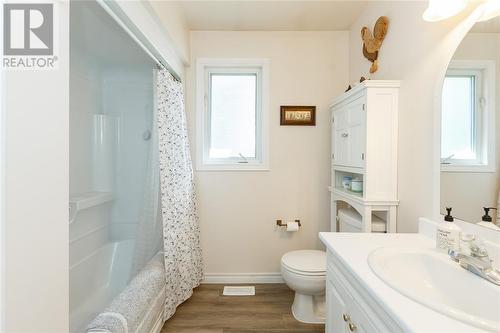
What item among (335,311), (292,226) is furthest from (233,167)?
(335,311)

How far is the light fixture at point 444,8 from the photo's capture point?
1.03 m

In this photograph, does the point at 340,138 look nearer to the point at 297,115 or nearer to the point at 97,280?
the point at 297,115

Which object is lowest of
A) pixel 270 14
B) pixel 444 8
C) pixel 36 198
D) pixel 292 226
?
pixel 292 226

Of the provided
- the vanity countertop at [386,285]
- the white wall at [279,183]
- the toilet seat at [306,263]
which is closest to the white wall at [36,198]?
the vanity countertop at [386,285]

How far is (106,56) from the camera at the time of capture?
212 centimetres

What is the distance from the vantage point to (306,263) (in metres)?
1.78

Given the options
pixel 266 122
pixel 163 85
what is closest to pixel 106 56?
pixel 163 85

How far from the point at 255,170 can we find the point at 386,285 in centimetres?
166

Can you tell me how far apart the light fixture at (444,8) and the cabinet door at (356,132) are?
0.56m

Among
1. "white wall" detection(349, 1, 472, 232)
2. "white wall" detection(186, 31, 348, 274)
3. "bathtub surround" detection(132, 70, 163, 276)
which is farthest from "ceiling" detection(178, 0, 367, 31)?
"bathtub surround" detection(132, 70, 163, 276)

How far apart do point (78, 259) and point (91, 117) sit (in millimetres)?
1225

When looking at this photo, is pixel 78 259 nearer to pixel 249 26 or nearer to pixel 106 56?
pixel 106 56

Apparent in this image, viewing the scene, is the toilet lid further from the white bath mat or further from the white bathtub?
the white bathtub

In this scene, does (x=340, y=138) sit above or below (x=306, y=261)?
above
